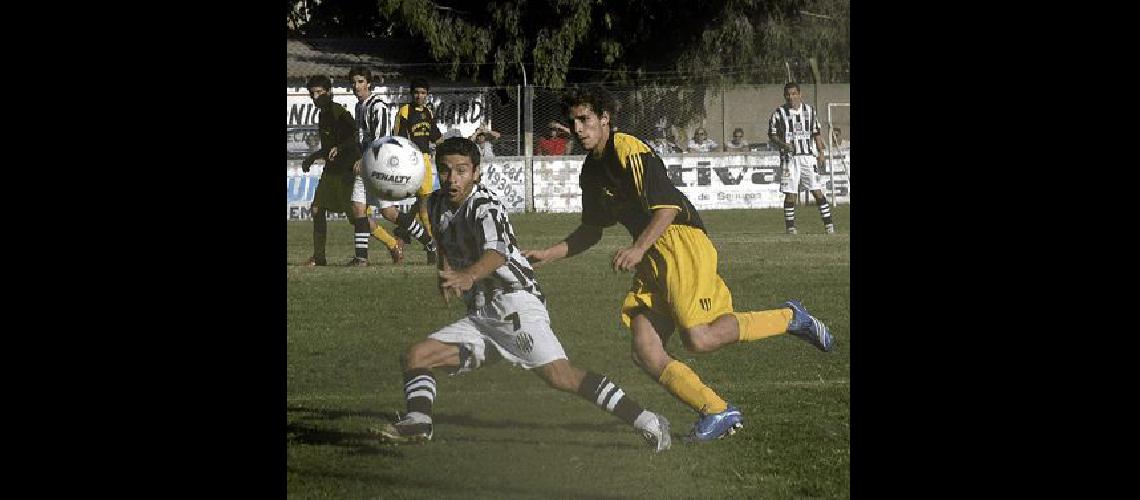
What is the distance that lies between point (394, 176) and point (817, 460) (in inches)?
97.8

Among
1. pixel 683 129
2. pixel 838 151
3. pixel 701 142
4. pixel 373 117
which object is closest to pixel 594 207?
pixel 373 117

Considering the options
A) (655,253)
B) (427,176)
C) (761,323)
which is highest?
(427,176)

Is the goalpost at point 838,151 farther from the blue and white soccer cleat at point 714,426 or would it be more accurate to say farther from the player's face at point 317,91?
the blue and white soccer cleat at point 714,426

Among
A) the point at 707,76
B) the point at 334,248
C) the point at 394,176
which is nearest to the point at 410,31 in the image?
the point at 707,76

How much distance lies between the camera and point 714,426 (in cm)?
608

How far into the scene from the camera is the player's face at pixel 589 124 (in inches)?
243

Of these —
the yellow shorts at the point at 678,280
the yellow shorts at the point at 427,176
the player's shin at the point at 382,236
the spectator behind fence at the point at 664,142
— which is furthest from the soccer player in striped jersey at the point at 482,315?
the player's shin at the point at 382,236

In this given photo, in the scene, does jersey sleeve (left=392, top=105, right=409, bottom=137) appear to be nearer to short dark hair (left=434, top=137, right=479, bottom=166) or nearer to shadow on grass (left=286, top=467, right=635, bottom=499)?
short dark hair (left=434, top=137, right=479, bottom=166)

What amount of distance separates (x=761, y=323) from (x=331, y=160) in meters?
7.46

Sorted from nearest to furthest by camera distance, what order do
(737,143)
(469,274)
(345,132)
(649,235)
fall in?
(469,274), (649,235), (345,132), (737,143)

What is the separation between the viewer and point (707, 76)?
1811cm

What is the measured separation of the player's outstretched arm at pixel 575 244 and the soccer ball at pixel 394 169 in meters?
1.06

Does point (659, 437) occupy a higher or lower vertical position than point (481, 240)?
lower

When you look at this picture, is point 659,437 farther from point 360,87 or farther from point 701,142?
point 701,142
